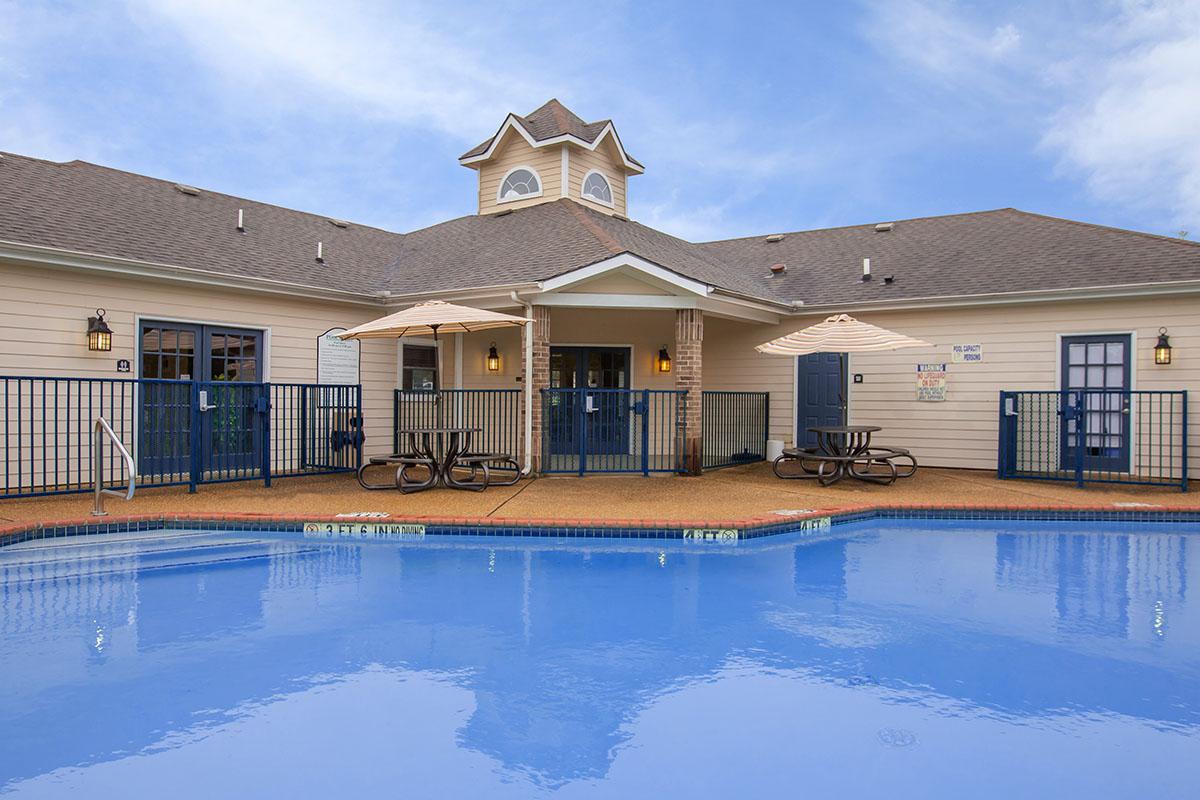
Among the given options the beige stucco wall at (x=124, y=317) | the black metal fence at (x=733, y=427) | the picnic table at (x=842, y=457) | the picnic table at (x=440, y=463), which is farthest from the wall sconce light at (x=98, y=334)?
the picnic table at (x=842, y=457)

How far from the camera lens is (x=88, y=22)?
1645 cm

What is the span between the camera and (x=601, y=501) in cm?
851

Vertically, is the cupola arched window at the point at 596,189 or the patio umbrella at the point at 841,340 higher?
the cupola arched window at the point at 596,189

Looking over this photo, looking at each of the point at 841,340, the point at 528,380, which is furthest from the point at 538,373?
the point at 841,340

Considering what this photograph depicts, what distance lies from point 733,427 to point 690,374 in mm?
2105

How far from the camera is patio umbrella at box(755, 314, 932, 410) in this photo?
10125 mm

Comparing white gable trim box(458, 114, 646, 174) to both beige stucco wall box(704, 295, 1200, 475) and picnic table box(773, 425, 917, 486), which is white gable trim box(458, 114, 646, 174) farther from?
picnic table box(773, 425, 917, 486)

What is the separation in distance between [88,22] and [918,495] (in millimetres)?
18938

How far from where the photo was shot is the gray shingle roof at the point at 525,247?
32.3 feet

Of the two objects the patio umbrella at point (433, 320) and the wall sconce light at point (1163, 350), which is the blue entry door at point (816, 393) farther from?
the patio umbrella at point (433, 320)

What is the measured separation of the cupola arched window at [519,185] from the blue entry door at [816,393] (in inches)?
229

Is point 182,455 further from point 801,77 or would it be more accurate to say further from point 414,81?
point 801,77

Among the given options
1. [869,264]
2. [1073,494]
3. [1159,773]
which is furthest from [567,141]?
[1159,773]

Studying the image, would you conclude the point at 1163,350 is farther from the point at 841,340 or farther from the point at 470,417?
the point at 470,417
